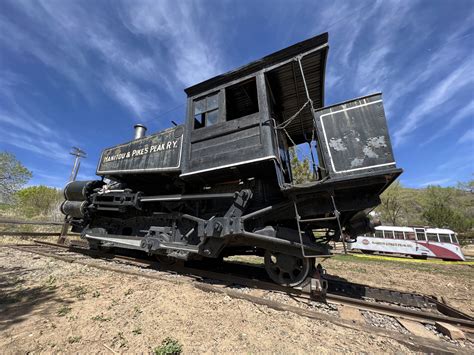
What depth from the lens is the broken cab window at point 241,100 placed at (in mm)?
5950

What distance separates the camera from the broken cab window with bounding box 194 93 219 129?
535cm

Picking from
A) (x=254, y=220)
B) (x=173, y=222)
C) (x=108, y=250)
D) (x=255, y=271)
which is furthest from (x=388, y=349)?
(x=108, y=250)

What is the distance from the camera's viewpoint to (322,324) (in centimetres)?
304

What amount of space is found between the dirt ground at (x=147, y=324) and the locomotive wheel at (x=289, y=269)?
1.02 meters

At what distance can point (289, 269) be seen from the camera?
437 centimetres

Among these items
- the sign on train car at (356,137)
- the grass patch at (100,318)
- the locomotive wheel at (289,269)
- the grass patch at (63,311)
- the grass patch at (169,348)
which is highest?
the sign on train car at (356,137)

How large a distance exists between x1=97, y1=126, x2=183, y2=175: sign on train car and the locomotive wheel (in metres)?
3.23

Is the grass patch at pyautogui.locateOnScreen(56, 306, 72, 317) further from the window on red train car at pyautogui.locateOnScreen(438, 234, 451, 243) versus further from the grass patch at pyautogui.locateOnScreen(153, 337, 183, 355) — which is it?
the window on red train car at pyautogui.locateOnScreen(438, 234, 451, 243)

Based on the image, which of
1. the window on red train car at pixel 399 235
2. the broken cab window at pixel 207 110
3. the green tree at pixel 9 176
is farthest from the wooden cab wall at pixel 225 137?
the green tree at pixel 9 176

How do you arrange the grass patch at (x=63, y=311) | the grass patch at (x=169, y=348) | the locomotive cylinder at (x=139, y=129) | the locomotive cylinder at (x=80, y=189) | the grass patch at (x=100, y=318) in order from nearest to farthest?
the grass patch at (x=169, y=348) → the grass patch at (x=100, y=318) → the grass patch at (x=63, y=311) → the locomotive cylinder at (x=80, y=189) → the locomotive cylinder at (x=139, y=129)

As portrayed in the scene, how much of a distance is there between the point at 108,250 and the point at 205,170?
5.42 metres

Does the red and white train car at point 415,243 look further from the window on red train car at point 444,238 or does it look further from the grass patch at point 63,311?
the grass patch at point 63,311

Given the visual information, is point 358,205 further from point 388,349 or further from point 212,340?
point 212,340

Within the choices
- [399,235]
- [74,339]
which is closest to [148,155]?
[74,339]
